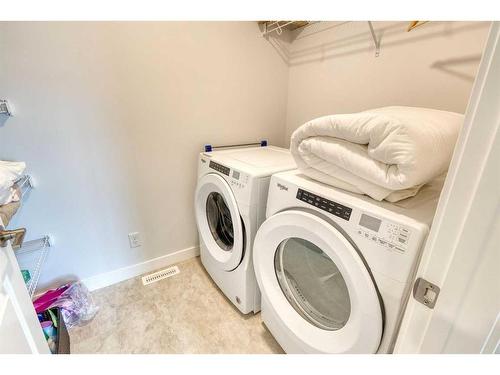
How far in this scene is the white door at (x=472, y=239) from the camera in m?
0.33

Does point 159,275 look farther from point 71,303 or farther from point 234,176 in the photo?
point 234,176

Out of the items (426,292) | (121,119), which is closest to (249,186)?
(426,292)

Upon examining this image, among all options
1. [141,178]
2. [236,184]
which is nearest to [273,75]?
[236,184]

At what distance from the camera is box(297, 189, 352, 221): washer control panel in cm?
71

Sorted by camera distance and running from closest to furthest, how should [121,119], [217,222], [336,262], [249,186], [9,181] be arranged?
[336,262], [9,181], [249,186], [121,119], [217,222]

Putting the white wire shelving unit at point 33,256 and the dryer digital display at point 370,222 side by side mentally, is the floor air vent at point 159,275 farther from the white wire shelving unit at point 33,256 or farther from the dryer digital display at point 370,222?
the dryer digital display at point 370,222

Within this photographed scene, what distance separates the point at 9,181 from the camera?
0.95 m

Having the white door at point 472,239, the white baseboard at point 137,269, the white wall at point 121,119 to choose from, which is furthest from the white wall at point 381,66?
the white baseboard at point 137,269

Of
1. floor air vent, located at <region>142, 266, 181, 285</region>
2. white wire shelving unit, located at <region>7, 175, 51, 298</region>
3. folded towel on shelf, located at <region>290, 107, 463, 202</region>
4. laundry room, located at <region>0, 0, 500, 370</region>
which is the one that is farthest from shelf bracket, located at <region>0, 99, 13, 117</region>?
folded towel on shelf, located at <region>290, 107, 463, 202</region>

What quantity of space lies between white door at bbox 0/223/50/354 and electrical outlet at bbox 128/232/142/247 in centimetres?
86

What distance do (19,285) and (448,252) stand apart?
1.05 metres

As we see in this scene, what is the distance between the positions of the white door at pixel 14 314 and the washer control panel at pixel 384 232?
0.91 m

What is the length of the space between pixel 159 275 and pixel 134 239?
0.33m

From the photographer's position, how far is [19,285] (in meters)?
0.65
